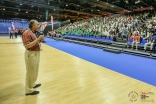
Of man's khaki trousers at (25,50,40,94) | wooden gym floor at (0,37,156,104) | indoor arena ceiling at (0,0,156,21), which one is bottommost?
wooden gym floor at (0,37,156,104)

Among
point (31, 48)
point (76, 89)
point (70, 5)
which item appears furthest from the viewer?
point (70, 5)

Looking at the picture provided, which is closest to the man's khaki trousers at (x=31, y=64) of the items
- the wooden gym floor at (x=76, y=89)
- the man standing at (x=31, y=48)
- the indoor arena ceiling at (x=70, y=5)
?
the man standing at (x=31, y=48)

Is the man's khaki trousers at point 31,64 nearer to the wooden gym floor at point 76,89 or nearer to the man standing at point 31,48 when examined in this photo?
the man standing at point 31,48

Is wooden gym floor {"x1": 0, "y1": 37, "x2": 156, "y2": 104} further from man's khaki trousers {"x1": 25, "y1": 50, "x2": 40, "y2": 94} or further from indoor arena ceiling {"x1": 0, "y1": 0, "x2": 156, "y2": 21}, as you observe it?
indoor arena ceiling {"x1": 0, "y1": 0, "x2": 156, "y2": 21}

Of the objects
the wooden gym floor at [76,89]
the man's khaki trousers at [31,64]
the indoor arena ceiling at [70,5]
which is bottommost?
the wooden gym floor at [76,89]

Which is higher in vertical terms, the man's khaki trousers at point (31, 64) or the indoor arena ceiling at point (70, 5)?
the indoor arena ceiling at point (70, 5)

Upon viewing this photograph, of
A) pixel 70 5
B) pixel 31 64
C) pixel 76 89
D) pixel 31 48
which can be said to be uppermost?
pixel 70 5

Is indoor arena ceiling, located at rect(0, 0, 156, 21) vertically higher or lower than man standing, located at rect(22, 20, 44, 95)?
higher

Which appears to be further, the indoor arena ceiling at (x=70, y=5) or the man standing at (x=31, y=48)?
the indoor arena ceiling at (x=70, y=5)

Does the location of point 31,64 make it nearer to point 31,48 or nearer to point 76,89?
point 31,48

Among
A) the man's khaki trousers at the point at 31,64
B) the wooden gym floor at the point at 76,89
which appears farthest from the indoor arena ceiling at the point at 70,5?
the man's khaki trousers at the point at 31,64

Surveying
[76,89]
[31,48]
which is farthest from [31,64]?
[76,89]

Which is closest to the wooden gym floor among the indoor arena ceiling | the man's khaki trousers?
the man's khaki trousers

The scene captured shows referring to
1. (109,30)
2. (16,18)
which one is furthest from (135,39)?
(16,18)
